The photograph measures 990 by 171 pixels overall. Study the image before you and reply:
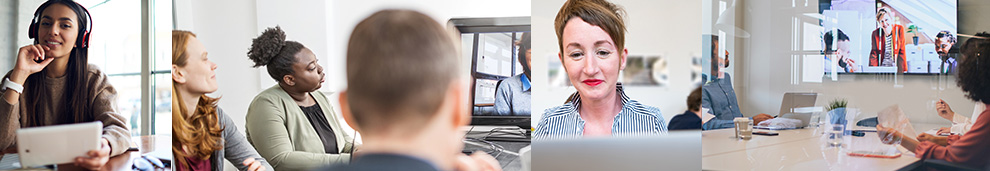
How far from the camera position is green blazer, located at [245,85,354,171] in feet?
12.0

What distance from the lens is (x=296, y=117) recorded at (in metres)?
3.65

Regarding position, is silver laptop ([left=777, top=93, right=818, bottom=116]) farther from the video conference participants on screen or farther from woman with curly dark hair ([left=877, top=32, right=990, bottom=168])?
the video conference participants on screen

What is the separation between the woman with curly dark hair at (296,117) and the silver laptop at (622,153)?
1148mm

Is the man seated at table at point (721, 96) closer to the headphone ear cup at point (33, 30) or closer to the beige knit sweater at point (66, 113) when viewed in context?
the beige knit sweater at point (66, 113)

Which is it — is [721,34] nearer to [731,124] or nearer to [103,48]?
[731,124]

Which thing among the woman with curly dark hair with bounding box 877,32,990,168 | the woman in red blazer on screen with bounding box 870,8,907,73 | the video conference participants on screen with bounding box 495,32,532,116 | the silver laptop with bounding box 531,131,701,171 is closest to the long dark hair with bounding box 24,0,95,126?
the video conference participants on screen with bounding box 495,32,532,116

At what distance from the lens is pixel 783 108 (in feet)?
11.8

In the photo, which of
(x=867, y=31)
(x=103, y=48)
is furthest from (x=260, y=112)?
(x=867, y=31)

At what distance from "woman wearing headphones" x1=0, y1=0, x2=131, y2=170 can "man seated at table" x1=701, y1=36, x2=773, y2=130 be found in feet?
11.4

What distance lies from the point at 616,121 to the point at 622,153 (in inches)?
7.3

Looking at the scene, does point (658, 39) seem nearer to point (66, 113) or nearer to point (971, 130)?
point (971, 130)

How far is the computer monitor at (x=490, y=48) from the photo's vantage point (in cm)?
361

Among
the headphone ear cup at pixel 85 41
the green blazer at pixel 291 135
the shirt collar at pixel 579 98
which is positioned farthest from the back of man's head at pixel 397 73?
the headphone ear cup at pixel 85 41

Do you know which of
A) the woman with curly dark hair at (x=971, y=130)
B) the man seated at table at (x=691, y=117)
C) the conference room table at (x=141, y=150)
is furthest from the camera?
the conference room table at (x=141, y=150)
